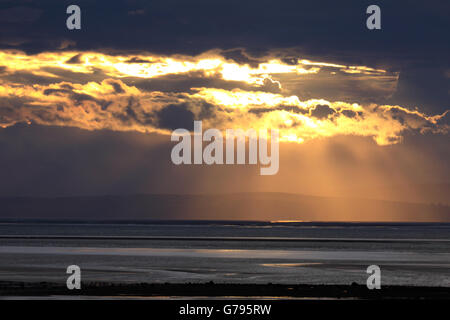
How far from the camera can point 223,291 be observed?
1598 inches

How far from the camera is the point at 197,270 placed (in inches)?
2373

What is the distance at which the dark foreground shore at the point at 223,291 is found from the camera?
38.6 metres

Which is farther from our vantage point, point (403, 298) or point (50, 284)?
point (50, 284)

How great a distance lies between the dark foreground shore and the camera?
127 feet
